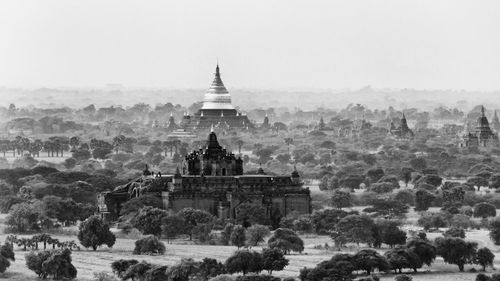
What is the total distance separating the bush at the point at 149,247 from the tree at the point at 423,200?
26.2m

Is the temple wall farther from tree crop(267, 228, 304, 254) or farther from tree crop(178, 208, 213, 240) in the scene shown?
tree crop(267, 228, 304, 254)

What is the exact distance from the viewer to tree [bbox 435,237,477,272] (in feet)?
260

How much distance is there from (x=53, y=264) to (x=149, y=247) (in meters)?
9.10

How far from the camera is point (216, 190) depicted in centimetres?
9831

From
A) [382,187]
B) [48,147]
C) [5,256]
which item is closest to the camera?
[5,256]

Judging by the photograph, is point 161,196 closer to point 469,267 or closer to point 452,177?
point 469,267

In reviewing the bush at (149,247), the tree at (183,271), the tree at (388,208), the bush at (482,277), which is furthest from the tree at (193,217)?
the bush at (482,277)

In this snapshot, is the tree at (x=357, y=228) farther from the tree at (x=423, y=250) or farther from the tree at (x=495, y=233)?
the tree at (x=423, y=250)

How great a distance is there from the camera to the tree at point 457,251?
3118 inches

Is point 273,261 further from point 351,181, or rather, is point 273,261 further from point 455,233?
point 351,181

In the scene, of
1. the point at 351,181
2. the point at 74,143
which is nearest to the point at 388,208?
the point at 351,181

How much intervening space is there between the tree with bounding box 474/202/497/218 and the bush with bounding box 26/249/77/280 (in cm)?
3191

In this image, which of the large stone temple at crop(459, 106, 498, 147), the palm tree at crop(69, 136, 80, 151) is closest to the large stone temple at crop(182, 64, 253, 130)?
the palm tree at crop(69, 136, 80, 151)

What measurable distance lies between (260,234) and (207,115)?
92273 mm
